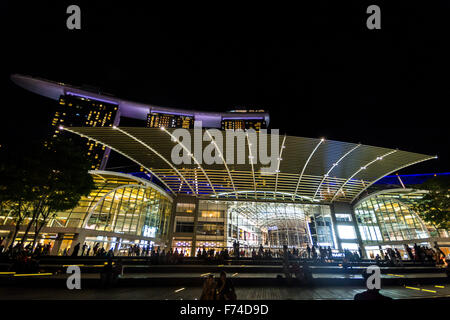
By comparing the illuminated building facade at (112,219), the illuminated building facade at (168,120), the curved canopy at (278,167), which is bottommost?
the illuminated building facade at (112,219)

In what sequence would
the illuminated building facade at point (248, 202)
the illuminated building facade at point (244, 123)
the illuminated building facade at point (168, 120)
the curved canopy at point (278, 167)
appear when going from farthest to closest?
the illuminated building facade at point (244, 123), the illuminated building facade at point (168, 120), the illuminated building facade at point (248, 202), the curved canopy at point (278, 167)

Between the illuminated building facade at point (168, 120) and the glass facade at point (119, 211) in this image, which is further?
the illuminated building facade at point (168, 120)

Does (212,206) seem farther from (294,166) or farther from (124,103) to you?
(124,103)

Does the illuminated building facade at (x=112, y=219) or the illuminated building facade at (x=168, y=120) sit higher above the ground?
the illuminated building facade at (x=168, y=120)

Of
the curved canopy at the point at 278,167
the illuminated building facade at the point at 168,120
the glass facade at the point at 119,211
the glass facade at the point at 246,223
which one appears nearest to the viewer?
the curved canopy at the point at 278,167

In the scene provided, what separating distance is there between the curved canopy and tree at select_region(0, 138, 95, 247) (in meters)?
2.91

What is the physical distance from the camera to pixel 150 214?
3212cm

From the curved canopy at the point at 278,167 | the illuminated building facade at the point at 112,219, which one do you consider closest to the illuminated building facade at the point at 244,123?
the curved canopy at the point at 278,167

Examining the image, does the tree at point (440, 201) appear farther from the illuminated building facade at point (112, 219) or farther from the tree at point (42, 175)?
the illuminated building facade at point (112, 219)

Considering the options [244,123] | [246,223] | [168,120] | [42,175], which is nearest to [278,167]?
[246,223]

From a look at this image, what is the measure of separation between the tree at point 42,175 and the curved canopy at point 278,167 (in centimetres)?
291

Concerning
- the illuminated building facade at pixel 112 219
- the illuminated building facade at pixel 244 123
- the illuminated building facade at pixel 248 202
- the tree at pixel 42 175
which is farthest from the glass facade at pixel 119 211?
the illuminated building facade at pixel 244 123

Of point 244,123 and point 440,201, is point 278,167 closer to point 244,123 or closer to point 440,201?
point 440,201

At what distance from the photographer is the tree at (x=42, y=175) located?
14.3m
